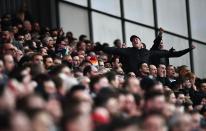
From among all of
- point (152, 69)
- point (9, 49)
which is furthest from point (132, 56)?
point (9, 49)

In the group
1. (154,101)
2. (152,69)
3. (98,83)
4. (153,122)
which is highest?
(152,69)

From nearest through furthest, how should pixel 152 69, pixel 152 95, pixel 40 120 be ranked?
pixel 40 120 → pixel 152 95 → pixel 152 69

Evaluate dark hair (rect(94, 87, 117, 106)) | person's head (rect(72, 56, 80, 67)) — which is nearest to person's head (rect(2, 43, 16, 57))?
person's head (rect(72, 56, 80, 67))

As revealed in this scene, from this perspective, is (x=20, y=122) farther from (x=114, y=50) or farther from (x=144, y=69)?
(x=114, y=50)

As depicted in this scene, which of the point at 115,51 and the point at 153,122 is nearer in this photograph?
the point at 153,122

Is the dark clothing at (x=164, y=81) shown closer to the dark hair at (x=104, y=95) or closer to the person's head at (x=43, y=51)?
the person's head at (x=43, y=51)

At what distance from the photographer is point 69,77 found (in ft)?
34.1

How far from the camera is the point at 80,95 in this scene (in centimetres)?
834

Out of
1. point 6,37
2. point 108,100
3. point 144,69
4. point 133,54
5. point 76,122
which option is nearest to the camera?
point 76,122

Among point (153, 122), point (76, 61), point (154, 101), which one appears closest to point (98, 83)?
point (154, 101)

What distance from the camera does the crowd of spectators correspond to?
7.25 m

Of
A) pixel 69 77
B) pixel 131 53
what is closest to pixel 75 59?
pixel 131 53

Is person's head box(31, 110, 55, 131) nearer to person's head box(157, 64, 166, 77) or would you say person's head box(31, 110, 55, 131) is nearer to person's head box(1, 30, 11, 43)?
person's head box(1, 30, 11, 43)

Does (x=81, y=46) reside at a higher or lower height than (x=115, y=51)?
higher
